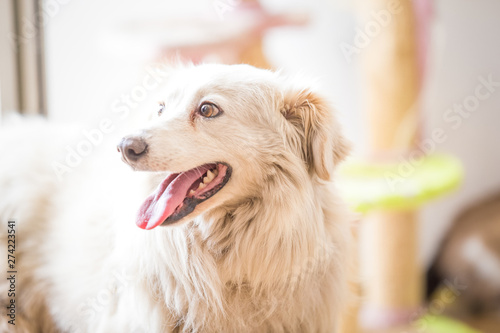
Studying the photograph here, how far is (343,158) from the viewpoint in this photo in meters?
1.04

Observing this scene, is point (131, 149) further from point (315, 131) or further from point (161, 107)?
point (315, 131)

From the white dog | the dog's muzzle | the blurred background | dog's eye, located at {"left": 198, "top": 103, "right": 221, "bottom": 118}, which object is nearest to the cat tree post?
the blurred background

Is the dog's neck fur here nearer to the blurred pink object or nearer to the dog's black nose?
the dog's black nose

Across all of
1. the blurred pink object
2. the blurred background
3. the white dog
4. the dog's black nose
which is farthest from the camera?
the blurred pink object

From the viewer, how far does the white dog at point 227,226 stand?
975 mm

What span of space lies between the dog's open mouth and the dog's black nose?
9 cm

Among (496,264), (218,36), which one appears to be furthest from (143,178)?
(496,264)

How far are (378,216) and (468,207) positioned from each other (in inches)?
33.1

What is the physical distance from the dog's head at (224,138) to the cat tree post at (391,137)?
1.05 metres

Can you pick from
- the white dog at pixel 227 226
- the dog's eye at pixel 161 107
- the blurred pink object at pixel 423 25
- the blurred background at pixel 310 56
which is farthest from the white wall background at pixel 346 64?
the white dog at pixel 227 226

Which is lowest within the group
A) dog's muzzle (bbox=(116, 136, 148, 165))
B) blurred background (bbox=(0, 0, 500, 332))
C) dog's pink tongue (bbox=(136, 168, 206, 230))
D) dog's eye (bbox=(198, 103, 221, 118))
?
dog's pink tongue (bbox=(136, 168, 206, 230))

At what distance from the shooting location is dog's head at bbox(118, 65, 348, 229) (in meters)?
0.90

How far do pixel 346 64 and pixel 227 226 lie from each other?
1.72 meters

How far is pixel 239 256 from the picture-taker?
1004 millimetres
